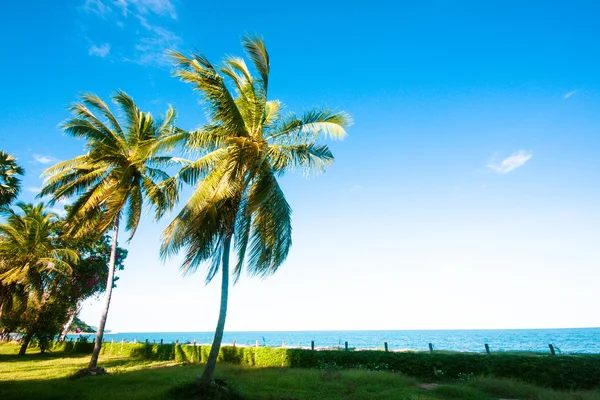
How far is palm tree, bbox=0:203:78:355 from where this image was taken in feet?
70.1

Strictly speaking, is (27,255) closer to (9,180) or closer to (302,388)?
(9,180)

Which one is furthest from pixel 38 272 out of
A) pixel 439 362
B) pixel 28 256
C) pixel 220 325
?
pixel 439 362

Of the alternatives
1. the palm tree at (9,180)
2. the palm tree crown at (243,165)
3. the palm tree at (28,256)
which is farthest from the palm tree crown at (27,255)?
the palm tree crown at (243,165)

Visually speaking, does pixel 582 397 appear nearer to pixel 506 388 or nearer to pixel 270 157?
pixel 506 388

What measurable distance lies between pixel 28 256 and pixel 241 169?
69.5ft

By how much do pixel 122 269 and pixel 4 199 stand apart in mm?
19760

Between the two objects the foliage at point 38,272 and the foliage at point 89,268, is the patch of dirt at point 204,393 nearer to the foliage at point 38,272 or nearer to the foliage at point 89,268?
the foliage at point 38,272

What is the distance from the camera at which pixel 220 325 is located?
956 centimetres

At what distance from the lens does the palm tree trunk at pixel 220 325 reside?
8.88 metres

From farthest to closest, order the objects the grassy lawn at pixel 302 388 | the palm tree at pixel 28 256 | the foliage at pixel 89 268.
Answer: the foliage at pixel 89 268, the palm tree at pixel 28 256, the grassy lawn at pixel 302 388

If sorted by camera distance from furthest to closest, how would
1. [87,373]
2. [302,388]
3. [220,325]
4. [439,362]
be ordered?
[439,362] → [87,373] → [302,388] → [220,325]

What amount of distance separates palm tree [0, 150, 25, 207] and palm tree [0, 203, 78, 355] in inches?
274

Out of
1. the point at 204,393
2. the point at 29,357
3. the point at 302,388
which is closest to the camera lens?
the point at 204,393

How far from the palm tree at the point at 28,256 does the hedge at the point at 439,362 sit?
407 inches
